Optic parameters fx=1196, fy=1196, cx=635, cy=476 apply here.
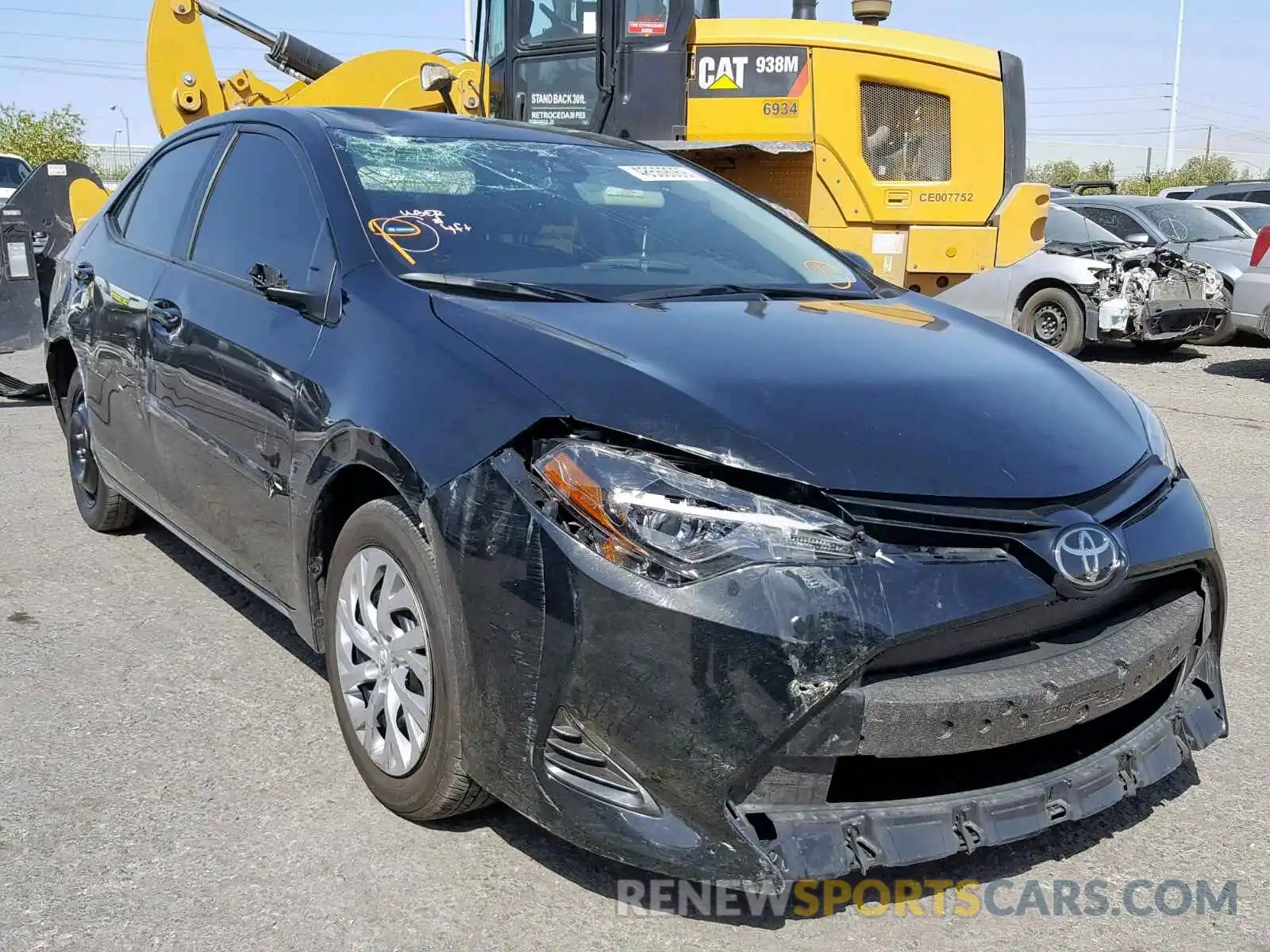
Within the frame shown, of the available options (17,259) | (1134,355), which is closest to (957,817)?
(17,259)

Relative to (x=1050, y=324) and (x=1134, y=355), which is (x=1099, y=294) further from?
(x=1134, y=355)

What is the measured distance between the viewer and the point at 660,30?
8.93 metres

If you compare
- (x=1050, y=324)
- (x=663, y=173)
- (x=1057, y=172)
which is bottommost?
(x=1050, y=324)

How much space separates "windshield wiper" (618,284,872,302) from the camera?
3.23 metres

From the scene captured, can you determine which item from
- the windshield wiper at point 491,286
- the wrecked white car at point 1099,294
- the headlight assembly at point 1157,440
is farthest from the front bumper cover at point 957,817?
the wrecked white car at point 1099,294

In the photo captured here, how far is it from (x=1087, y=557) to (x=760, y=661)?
728mm

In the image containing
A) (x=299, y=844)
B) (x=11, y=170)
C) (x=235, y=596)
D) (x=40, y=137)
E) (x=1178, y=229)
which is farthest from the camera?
(x=40, y=137)

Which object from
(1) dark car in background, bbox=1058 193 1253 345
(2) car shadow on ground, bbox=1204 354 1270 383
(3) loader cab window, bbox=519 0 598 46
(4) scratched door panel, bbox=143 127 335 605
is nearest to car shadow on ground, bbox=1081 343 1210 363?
(1) dark car in background, bbox=1058 193 1253 345

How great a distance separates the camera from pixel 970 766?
2.46 m

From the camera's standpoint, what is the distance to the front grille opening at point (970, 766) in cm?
235

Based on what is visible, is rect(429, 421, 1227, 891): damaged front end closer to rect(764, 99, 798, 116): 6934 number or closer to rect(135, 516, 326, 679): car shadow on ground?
rect(135, 516, 326, 679): car shadow on ground

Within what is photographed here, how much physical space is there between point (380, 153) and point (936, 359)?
174 centimetres

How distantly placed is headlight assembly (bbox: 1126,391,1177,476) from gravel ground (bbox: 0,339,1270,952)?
84cm

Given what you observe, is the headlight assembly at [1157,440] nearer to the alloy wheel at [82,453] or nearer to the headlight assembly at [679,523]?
the headlight assembly at [679,523]
